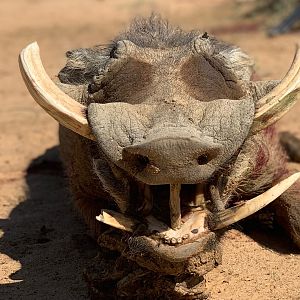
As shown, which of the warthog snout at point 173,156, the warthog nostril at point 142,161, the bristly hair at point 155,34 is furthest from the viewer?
the bristly hair at point 155,34

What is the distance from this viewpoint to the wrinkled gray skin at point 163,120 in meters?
2.38

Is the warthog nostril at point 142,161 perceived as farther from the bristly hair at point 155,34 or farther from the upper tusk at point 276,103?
the bristly hair at point 155,34

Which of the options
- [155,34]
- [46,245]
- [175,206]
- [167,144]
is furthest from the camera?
[46,245]

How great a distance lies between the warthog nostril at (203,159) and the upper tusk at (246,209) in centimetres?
33

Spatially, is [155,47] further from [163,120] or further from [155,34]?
[163,120]

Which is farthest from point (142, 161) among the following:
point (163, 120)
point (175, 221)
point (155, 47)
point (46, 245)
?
point (46, 245)

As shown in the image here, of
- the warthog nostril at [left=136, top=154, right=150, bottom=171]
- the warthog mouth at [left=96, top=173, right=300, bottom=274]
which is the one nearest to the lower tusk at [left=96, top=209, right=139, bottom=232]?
the warthog mouth at [left=96, top=173, right=300, bottom=274]

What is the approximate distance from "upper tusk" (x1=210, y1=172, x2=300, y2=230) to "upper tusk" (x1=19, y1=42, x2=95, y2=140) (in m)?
0.55

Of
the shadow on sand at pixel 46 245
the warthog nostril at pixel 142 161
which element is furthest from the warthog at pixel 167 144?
the shadow on sand at pixel 46 245

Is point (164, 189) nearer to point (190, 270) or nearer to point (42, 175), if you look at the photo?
point (190, 270)

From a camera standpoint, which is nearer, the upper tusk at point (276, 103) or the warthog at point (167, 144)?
the warthog at point (167, 144)

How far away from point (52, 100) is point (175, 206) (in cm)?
60

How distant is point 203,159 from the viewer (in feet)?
7.88

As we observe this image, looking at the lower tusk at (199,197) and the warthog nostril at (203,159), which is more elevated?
the warthog nostril at (203,159)
